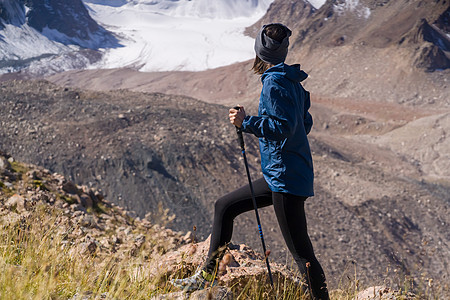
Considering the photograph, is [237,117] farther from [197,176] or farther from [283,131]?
[197,176]

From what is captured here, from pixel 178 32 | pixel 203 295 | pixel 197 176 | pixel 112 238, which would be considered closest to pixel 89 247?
pixel 112 238

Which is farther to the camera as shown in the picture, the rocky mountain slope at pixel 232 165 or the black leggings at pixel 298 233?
the rocky mountain slope at pixel 232 165

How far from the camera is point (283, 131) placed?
7.89ft

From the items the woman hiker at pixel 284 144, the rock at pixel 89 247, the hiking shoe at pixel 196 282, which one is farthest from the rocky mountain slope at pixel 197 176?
the woman hiker at pixel 284 144

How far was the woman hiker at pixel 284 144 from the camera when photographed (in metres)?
2.44

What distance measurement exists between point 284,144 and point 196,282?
0.99 meters

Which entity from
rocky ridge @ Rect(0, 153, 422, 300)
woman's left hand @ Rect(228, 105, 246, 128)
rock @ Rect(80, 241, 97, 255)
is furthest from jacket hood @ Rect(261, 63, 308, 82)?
rock @ Rect(80, 241, 97, 255)

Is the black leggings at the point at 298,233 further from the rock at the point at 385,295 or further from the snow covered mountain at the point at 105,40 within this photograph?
the snow covered mountain at the point at 105,40

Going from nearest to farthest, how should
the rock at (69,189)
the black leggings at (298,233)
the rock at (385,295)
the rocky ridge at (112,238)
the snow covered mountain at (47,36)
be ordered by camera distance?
1. the black leggings at (298,233)
2. the rocky ridge at (112,238)
3. the rock at (385,295)
4. the rock at (69,189)
5. the snow covered mountain at (47,36)

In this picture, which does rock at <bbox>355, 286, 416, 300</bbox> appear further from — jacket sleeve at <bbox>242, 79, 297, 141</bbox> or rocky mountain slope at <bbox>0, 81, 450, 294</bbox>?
rocky mountain slope at <bbox>0, 81, 450, 294</bbox>

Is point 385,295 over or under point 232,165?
over

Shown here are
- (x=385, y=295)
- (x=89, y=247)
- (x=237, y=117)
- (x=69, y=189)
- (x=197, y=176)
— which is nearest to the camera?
(x=237, y=117)

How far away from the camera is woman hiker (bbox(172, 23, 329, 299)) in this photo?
2.44 m

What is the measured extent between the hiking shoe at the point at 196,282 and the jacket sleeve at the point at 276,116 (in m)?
0.95
